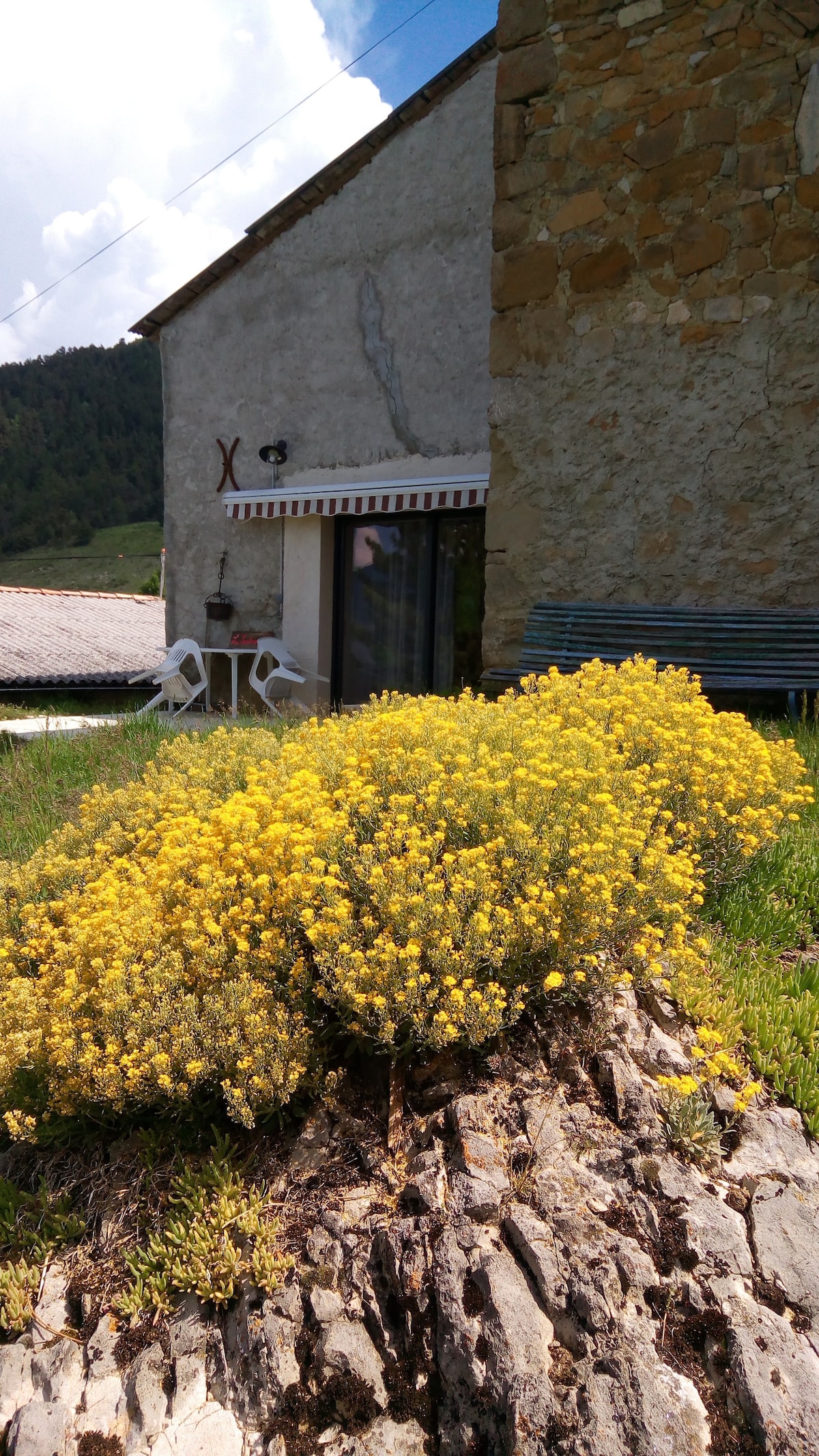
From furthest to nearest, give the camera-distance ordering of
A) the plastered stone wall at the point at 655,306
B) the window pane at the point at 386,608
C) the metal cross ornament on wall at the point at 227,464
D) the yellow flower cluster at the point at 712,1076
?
the metal cross ornament on wall at the point at 227,464 < the window pane at the point at 386,608 < the plastered stone wall at the point at 655,306 < the yellow flower cluster at the point at 712,1076

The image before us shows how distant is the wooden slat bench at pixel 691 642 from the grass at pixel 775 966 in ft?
5.08

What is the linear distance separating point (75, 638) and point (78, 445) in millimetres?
27676

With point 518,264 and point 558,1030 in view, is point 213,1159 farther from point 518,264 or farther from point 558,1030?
point 518,264

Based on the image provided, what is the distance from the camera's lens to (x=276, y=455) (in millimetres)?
9180

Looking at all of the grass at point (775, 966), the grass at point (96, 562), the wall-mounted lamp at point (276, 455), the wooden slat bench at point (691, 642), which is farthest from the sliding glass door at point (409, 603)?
the grass at point (96, 562)

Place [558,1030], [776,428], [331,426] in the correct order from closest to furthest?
[558,1030] < [776,428] < [331,426]

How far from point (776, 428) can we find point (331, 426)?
5.06 meters

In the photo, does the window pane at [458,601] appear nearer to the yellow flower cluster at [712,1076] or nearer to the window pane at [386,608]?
the window pane at [386,608]

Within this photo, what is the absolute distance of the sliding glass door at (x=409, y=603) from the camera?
8.63 m

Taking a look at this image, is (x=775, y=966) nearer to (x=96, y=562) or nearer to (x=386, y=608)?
(x=386, y=608)

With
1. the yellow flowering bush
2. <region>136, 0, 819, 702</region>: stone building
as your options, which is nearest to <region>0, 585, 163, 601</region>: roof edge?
<region>136, 0, 819, 702</region>: stone building

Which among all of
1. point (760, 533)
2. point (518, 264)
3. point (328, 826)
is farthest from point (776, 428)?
point (328, 826)

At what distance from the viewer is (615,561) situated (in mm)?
5422

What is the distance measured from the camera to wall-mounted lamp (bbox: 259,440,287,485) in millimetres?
9180
